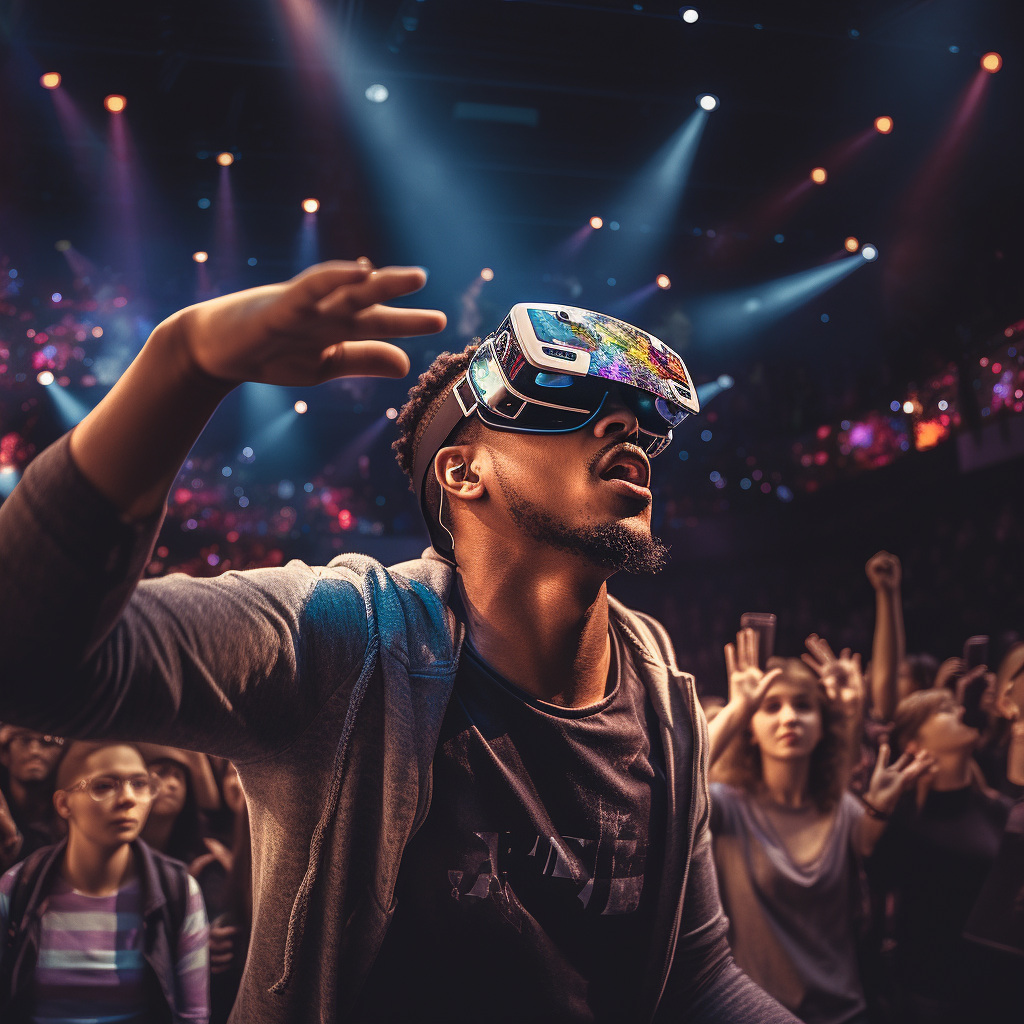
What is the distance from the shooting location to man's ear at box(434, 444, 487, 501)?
5.21 ft

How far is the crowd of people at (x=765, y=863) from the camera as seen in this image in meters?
2.83

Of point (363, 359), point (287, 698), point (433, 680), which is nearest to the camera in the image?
point (363, 359)

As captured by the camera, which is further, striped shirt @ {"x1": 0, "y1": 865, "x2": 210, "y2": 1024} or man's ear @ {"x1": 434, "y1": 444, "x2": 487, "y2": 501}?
striped shirt @ {"x1": 0, "y1": 865, "x2": 210, "y2": 1024}

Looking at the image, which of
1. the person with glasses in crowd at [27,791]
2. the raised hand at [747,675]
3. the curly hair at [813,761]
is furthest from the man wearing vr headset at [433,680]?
the person with glasses in crowd at [27,791]

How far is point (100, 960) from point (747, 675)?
249 centimetres

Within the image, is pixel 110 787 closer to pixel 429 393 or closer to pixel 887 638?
pixel 429 393

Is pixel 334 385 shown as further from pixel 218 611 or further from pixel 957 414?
pixel 218 611

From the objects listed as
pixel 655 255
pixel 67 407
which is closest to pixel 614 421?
pixel 655 255

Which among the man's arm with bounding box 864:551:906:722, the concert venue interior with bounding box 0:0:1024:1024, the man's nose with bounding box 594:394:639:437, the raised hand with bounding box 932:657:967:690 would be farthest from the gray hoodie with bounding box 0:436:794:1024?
the raised hand with bounding box 932:657:967:690

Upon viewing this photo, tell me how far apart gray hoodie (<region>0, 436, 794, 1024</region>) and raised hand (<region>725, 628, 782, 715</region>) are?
1.33 m

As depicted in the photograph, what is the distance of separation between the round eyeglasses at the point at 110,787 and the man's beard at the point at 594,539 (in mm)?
2276

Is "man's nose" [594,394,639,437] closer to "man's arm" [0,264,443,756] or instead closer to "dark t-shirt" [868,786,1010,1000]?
"man's arm" [0,264,443,756]

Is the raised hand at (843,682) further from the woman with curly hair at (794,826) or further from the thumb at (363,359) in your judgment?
the thumb at (363,359)

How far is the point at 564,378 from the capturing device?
1.50 metres
